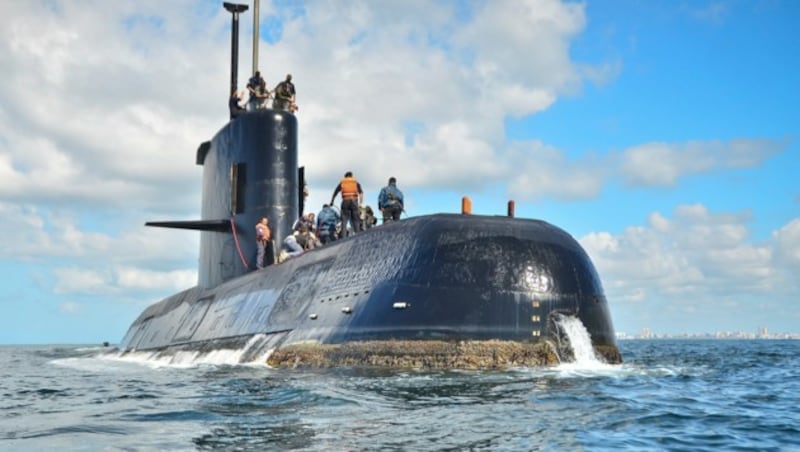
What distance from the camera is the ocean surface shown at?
21.3 feet

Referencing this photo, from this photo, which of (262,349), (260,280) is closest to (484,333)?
(262,349)

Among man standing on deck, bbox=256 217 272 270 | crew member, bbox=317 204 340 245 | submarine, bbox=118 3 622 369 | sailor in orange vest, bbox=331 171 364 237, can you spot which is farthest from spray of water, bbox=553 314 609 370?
man standing on deck, bbox=256 217 272 270

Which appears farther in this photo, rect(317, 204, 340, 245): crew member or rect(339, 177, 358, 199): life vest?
rect(317, 204, 340, 245): crew member

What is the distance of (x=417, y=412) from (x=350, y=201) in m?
10.1

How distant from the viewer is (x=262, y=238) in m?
18.9

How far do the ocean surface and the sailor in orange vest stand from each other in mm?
5852

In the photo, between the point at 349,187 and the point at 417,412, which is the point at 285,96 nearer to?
the point at 349,187

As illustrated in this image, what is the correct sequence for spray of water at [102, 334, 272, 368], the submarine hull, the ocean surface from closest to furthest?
the ocean surface, the submarine hull, spray of water at [102, 334, 272, 368]

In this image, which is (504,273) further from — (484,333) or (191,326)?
(191,326)

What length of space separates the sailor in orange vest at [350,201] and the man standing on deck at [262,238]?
231 centimetres

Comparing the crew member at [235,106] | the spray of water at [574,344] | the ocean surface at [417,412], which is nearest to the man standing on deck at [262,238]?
the crew member at [235,106]

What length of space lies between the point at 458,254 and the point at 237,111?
975 cm

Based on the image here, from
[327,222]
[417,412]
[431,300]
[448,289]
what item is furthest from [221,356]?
[417,412]

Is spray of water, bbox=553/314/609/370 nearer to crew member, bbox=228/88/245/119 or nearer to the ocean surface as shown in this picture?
the ocean surface
